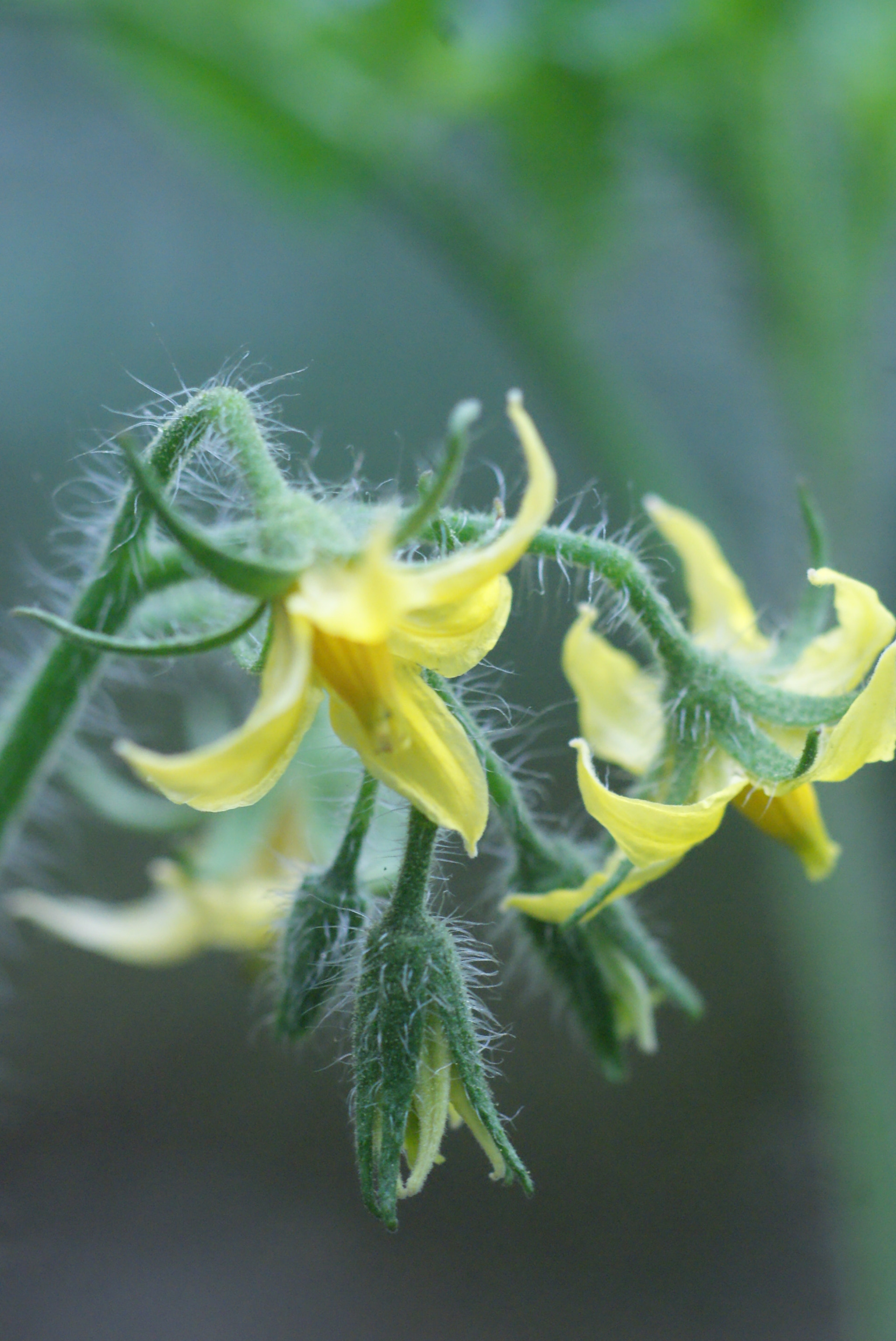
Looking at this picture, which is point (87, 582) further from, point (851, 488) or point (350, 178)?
point (851, 488)

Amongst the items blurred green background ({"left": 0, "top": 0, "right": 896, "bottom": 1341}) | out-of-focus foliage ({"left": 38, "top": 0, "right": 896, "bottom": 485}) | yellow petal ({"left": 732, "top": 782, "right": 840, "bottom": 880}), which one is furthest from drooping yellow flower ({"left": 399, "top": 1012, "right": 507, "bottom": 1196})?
out-of-focus foliage ({"left": 38, "top": 0, "right": 896, "bottom": 485})

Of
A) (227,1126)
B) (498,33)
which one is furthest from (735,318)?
(227,1126)

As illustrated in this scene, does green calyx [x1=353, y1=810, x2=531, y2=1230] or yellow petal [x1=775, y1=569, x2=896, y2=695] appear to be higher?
yellow petal [x1=775, y1=569, x2=896, y2=695]

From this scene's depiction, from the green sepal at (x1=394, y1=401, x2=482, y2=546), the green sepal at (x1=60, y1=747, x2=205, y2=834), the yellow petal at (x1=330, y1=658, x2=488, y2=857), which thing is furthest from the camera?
the green sepal at (x1=60, y1=747, x2=205, y2=834)

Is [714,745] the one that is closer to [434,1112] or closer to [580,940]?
[580,940]

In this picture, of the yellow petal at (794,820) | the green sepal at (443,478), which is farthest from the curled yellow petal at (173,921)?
the green sepal at (443,478)

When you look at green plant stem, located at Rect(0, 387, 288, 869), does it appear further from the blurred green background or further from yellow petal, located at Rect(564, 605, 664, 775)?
the blurred green background
